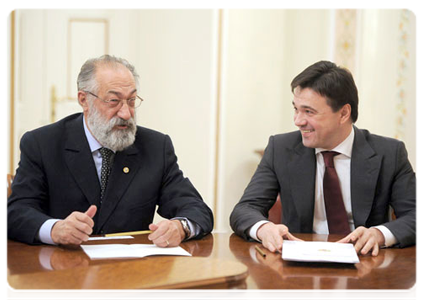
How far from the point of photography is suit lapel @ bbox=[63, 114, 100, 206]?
2416 mm

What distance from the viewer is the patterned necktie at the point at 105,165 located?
2.46 meters

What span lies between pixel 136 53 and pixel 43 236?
4.38 meters

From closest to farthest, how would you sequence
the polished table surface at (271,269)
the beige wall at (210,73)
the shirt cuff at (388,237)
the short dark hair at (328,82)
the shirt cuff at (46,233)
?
the polished table surface at (271,269)
the shirt cuff at (46,233)
the shirt cuff at (388,237)
the short dark hair at (328,82)
the beige wall at (210,73)

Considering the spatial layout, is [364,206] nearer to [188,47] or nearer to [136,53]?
[188,47]

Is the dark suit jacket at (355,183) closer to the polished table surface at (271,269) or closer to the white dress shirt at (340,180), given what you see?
the white dress shirt at (340,180)

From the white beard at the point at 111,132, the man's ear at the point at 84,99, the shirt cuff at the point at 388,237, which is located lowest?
the shirt cuff at the point at 388,237

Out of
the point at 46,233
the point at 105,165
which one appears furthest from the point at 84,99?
the point at 46,233

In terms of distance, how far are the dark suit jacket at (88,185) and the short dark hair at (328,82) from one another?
2.40 ft

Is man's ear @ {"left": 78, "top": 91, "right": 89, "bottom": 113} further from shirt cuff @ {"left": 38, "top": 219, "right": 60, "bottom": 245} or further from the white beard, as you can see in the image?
shirt cuff @ {"left": 38, "top": 219, "right": 60, "bottom": 245}

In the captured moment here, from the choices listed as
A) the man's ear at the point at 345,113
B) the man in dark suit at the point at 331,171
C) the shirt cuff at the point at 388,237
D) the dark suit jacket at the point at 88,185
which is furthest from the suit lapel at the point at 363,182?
the dark suit jacket at the point at 88,185

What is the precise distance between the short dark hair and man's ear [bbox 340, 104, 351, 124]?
2 centimetres

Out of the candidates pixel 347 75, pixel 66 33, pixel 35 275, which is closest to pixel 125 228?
pixel 35 275

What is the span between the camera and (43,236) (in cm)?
202

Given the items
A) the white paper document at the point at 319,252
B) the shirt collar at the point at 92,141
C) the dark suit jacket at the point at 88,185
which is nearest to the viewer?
the white paper document at the point at 319,252
